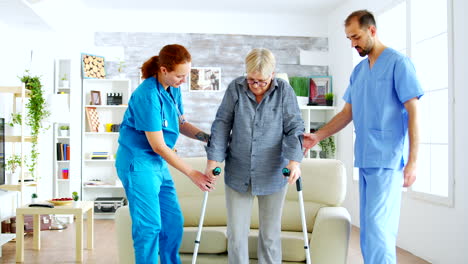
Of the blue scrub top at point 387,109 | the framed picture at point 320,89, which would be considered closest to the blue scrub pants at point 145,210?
the blue scrub top at point 387,109

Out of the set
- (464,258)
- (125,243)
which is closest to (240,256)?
(125,243)

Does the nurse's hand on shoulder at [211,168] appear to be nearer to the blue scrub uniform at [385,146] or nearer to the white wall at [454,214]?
the blue scrub uniform at [385,146]

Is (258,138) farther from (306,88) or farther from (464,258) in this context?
(306,88)

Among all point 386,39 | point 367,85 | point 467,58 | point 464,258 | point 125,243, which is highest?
point 386,39

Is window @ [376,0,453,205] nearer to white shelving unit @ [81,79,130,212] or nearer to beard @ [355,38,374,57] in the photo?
beard @ [355,38,374,57]

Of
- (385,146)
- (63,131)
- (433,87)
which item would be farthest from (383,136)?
(63,131)

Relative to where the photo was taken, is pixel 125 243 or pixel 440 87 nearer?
pixel 125 243

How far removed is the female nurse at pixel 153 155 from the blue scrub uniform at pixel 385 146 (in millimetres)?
864

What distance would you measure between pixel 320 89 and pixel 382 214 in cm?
489

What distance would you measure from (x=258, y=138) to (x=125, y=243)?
1.18 m

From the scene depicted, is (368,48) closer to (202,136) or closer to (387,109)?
(387,109)

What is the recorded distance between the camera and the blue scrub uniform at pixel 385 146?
2322 mm

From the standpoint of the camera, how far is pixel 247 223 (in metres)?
2.48

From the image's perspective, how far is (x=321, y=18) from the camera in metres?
7.31
